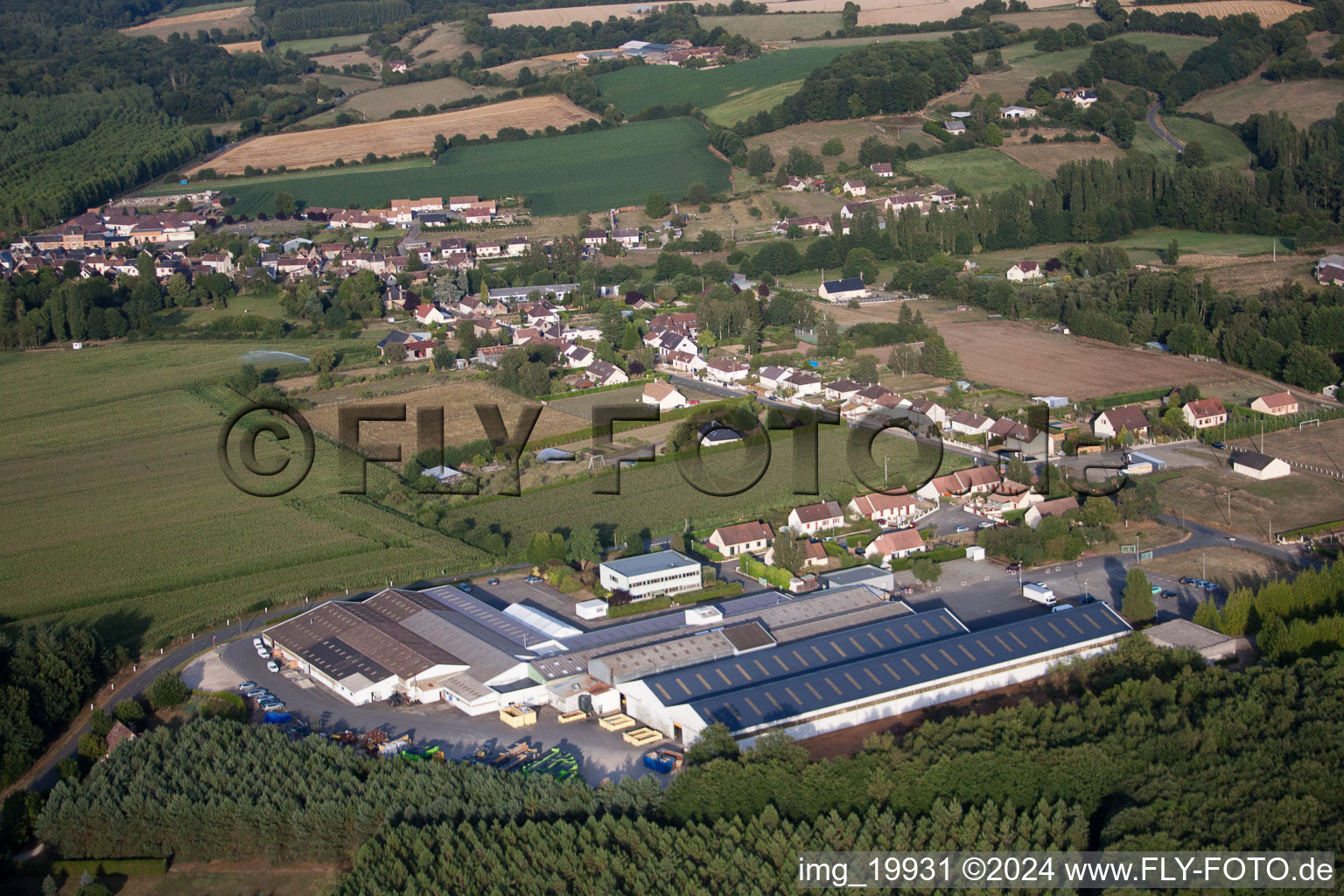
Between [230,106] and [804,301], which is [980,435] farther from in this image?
[230,106]

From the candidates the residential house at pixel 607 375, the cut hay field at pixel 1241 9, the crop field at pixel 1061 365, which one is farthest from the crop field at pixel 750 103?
the residential house at pixel 607 375

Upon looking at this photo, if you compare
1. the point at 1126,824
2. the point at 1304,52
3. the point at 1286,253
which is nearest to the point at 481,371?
the point at 1126,824

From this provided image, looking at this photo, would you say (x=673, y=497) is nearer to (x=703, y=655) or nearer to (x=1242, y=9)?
(x=703, y=655)

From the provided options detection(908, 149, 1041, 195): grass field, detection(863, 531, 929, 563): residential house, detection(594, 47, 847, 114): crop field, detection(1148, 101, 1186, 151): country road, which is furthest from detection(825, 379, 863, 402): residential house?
detection(594, 47, 847, 114): crop field

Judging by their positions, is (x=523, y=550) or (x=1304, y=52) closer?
(x=523, y=550)

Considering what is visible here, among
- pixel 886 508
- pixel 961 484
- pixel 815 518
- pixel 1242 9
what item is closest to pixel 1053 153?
pixel 1242 9

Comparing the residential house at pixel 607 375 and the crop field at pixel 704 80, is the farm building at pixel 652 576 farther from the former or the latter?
the crop field at pixel 704 80

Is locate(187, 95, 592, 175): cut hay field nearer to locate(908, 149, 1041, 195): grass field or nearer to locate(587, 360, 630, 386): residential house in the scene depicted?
locate(908, 149, 1041, 195): grass field
